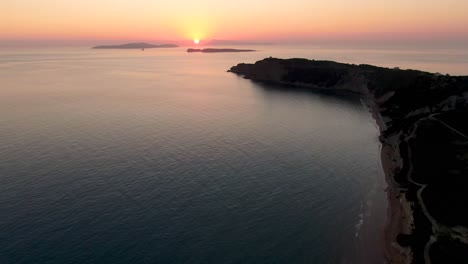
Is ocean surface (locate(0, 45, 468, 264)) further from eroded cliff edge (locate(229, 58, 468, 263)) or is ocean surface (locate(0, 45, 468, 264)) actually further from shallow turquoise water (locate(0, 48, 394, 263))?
eroded cliff edge (locate(229, 58, 468, 263))

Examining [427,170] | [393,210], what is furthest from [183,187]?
[427,170]

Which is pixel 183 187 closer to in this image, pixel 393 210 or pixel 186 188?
pixel 186 188

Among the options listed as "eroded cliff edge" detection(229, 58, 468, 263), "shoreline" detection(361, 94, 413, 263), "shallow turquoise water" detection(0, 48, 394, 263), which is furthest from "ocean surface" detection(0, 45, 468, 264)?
"eroded cliff edge" detection(229, 58, 468, 263)

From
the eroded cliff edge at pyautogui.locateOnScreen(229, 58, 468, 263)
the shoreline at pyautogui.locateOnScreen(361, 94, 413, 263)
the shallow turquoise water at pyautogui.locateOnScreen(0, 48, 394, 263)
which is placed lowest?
the shallow turquoise water at pyautogui.locateOnScreen(0, 48, 394, 263)

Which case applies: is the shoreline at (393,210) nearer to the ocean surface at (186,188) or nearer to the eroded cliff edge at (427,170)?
the eroded cliff edge at (427,170)

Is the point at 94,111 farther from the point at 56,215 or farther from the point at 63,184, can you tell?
the point at 56,215

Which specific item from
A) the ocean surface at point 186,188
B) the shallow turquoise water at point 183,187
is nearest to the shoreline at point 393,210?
the ocean surface at point 186,188
